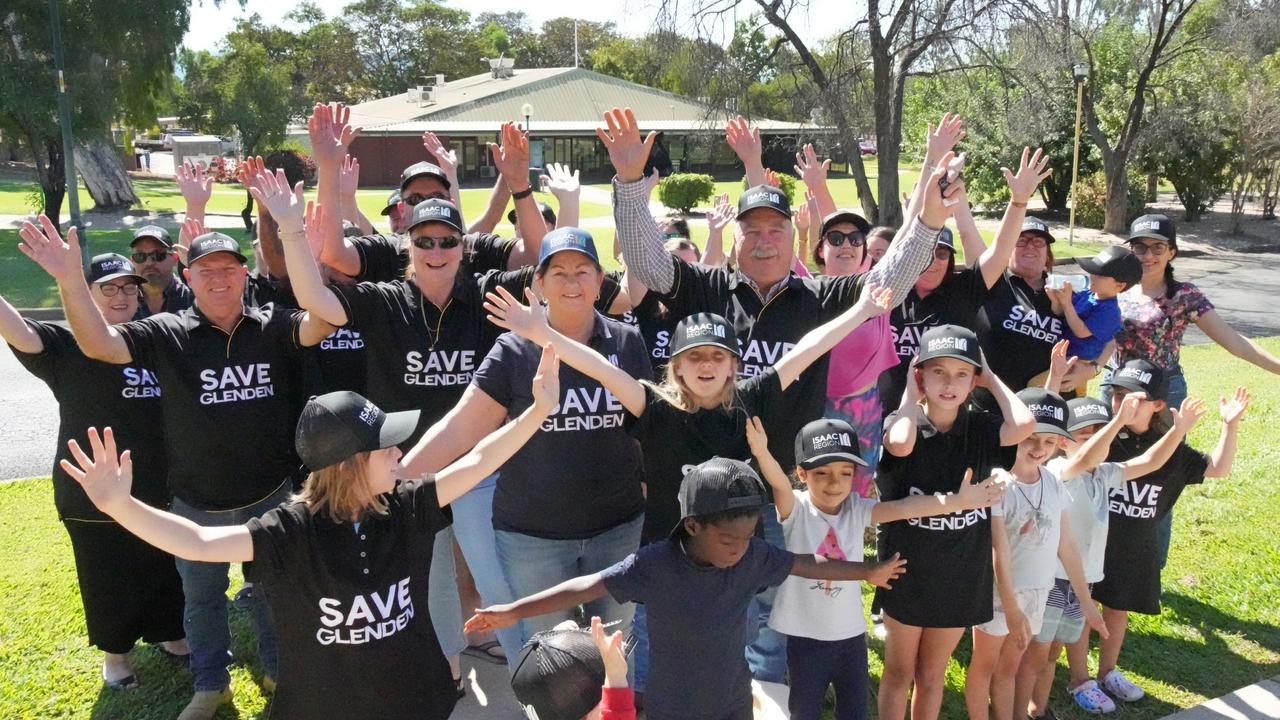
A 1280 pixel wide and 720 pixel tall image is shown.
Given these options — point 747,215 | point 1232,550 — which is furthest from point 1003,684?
point 1232,550

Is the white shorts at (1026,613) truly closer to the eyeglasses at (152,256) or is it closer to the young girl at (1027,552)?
the young girl at (1027,552)

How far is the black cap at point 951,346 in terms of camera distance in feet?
12.0

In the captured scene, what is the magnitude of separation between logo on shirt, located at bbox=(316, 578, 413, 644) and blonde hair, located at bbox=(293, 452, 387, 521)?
237 millimetres

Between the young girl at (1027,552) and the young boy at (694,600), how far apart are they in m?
1.25

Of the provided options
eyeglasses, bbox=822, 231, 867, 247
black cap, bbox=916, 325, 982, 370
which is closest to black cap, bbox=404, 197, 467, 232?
eyeglasses, bbox=822, 231, 867, 247

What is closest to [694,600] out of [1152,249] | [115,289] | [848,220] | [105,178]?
[848,220]

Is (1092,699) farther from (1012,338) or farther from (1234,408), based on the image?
(1012,338)

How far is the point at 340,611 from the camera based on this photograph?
8.86 feet

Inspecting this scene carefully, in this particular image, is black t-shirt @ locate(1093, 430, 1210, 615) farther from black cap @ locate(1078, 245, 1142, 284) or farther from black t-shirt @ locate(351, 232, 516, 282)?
black t-shirt @ locate(351, 232, 516, 282)

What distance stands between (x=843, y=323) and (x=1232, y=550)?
397cm

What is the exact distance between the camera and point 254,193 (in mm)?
3826

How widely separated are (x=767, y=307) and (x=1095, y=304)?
213cm

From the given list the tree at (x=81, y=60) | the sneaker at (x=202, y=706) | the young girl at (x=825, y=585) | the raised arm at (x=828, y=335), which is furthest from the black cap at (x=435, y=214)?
the tree at (x=81, y=60)

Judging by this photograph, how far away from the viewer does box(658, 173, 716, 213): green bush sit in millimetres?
29875
